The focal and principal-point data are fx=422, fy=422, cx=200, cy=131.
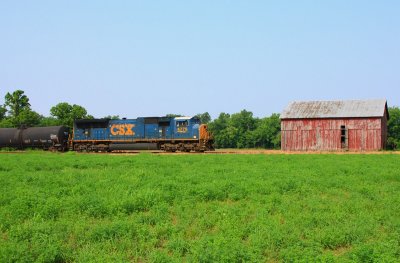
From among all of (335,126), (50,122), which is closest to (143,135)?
(335,126)

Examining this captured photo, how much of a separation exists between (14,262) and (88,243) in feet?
4.59

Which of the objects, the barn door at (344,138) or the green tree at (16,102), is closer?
the barn door at (344,138)

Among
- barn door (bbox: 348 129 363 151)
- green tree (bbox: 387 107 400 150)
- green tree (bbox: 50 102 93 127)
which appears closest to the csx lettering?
barn door (bbox: 348 129 363 151)

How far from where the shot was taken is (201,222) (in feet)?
29.2

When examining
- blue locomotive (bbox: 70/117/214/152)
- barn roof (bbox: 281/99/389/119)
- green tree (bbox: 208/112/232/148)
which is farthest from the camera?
green tree (bbox: 208/112/232/148)

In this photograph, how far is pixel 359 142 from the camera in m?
48.4

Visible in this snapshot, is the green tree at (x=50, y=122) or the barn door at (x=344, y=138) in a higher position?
the green tree at (x=50, y=122)

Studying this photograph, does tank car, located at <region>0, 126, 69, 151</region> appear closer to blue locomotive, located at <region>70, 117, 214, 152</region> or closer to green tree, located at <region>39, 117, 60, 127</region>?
blue locomotive, located at <region>70, 117, 214, 152</region>

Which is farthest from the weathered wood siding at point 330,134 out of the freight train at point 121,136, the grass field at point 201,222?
the grass field at point 201,222

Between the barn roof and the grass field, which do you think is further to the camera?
the barn roof

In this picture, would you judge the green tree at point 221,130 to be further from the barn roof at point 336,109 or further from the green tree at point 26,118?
the barn roof at point 336,109

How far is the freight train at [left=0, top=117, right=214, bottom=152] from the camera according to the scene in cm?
4144

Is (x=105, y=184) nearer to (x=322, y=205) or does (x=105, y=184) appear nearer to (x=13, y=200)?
(x=13, y=200)

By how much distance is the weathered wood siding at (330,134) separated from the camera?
48.2 m
